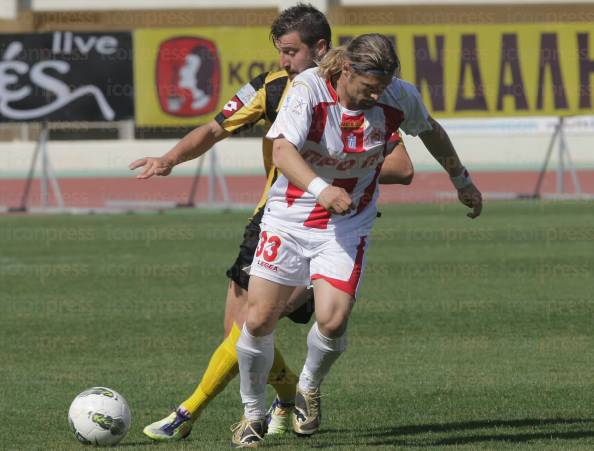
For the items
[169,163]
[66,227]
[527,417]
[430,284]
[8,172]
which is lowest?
[8,172]

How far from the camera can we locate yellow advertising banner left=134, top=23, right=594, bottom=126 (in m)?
24.1

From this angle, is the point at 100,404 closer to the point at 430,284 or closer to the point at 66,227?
the point at 430,284

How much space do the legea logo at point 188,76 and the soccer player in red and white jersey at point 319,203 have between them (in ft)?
60.1

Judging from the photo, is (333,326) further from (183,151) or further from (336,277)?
(183,151)

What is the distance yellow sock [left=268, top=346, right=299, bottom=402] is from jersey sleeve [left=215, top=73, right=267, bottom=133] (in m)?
1.20

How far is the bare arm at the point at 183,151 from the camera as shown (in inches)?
236

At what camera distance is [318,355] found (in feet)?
19.7

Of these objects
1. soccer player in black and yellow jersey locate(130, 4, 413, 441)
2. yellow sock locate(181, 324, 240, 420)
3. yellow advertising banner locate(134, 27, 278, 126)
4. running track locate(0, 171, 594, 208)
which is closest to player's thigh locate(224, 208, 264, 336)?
soccer player in black and yellow jersey locate(130, 4, 413, 441)

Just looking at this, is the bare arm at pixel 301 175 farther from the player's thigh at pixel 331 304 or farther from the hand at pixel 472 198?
the hand at pixel 472 198

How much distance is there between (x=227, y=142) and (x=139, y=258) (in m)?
18.5

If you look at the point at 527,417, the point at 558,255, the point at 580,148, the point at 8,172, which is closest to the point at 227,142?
the point at 8,172

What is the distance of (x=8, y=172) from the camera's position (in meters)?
34.7

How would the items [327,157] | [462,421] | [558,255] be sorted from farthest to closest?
[558,255] < [462,421] < [327,157]

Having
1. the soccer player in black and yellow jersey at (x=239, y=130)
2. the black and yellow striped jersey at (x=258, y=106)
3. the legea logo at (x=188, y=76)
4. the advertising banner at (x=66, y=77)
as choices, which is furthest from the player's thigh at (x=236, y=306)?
the legea logo at (x=188, y=76)
